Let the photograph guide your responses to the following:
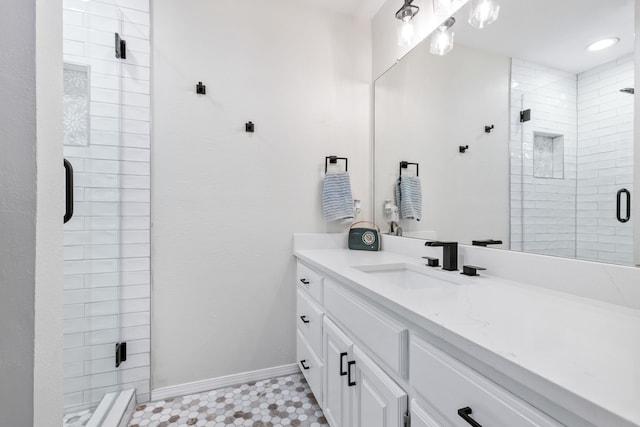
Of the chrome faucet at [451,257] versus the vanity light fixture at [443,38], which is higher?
the vanity light fixture at [443,38]

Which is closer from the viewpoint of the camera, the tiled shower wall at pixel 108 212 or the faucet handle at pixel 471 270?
the faucet handle at pixel 471 270

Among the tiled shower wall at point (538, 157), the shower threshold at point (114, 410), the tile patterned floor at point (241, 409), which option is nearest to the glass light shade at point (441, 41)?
the tiled shower wall at point (538, 157)

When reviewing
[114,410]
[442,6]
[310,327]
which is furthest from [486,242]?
[114,410]

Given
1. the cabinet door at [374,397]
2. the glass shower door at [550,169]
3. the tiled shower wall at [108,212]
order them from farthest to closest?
1. the tiled shower wall at [108,212]
2. the glass shower door at [550,169]
3. the cabinet door at [374,397]

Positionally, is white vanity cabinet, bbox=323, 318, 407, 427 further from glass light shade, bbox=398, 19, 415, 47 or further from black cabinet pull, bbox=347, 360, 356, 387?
glass light shade, bbox=398, 19, 415, 47

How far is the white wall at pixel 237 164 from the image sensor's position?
160 cm

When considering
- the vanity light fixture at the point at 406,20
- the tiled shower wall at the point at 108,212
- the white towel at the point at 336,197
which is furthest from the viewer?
the white towel at the point at 336,197

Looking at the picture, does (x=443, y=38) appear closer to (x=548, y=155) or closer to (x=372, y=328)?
(x=548, y=155)

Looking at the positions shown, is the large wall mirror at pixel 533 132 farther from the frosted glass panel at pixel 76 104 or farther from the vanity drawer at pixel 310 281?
the frosted glass panel at pixel 76 104

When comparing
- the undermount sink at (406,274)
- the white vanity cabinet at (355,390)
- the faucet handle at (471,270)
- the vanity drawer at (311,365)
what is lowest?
the vanity drawer at (311,365)

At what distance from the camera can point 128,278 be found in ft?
4.99

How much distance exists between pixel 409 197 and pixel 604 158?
0.92m

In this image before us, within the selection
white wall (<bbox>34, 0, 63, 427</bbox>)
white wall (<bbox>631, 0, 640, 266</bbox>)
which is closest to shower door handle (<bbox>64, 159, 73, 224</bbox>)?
white wall (<bbox>34, 0, 63, 427</bbox>)

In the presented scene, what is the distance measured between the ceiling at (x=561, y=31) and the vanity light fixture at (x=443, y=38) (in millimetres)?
188
